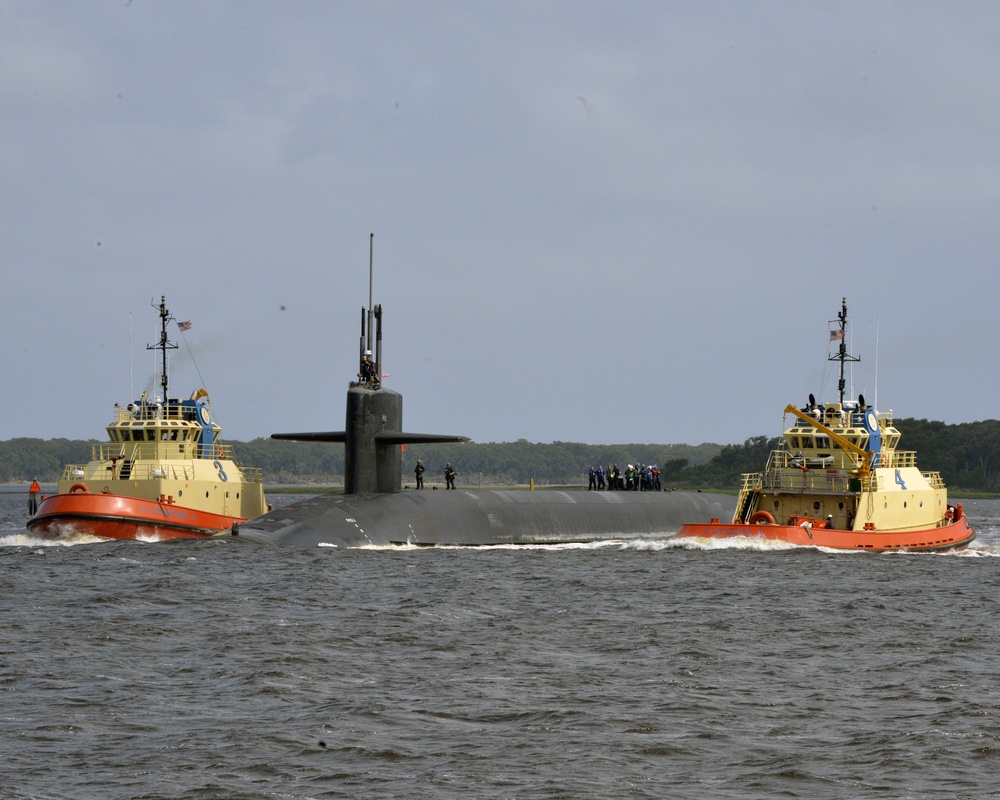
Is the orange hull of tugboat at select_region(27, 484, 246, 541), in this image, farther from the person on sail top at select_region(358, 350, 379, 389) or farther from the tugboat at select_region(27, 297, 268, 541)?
the person on sail top at select_region(358, 350, 379, 389)

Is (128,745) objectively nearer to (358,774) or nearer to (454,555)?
(358,774)

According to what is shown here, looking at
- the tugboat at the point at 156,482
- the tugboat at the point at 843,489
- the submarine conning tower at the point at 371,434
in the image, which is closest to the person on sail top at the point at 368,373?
the submarine conning tower at the point at 371,434

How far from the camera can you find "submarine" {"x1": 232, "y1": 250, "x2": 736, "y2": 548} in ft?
116

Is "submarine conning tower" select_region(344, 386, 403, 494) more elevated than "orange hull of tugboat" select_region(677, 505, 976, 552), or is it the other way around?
"submarine conning tower" select_region(344, 386, 403, 494)

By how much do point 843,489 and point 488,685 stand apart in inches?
919

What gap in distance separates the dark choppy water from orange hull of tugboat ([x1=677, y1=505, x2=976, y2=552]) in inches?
202

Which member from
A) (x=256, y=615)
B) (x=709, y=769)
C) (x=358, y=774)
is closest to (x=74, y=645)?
(x=256, y=615)

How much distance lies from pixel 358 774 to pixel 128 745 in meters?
2.69

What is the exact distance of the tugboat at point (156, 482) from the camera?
1470 inches

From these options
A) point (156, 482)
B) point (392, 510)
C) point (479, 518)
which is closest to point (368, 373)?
point (392, 510)

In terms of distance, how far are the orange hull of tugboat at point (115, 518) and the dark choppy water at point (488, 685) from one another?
7169mm

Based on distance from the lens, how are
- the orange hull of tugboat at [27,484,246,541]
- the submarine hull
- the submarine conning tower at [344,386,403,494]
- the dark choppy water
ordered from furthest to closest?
the submarine conning tower at [344,386,403,494]
the orange hull of tugboat at [27,484,246,541]
the submarine hull
the dark choppy water

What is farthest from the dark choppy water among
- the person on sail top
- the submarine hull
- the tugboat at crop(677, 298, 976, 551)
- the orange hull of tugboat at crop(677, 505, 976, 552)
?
the person on sail top

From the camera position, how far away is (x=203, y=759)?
44.6ft
